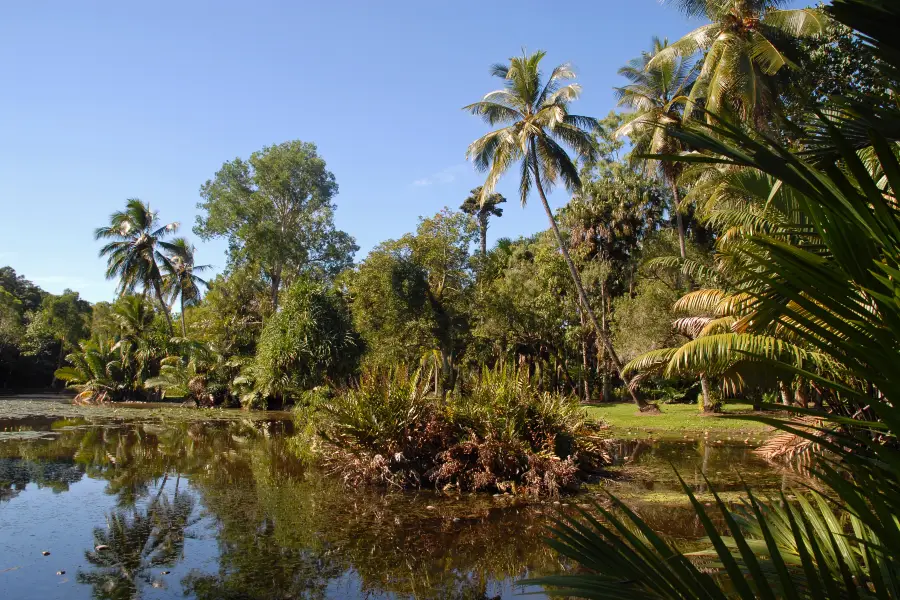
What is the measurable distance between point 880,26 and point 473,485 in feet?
29.4

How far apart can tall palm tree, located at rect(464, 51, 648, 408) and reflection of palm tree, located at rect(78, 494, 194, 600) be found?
1534cm

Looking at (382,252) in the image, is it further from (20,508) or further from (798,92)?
(20,508)

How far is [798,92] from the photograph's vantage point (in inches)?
702

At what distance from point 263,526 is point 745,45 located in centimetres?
1805

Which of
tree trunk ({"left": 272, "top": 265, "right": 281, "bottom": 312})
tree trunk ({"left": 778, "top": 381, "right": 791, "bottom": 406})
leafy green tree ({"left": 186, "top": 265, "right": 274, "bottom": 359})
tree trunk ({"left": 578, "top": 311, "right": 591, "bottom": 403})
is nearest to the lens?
tree trunk ({"left": 778, "top": 381, "right": 791, "bottom": 406})

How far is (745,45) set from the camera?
58.2ft

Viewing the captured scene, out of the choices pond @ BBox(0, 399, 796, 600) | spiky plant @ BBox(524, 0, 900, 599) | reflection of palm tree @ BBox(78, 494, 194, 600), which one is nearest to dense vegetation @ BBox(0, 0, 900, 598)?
spiky plant @ BBox(524, 0, 900, 599)

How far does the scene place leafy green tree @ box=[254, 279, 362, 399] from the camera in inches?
843

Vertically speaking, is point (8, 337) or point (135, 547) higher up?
point (8, 337)

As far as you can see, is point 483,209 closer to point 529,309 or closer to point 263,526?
point 529,309

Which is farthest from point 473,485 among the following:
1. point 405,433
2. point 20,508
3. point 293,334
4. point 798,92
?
point 798,92

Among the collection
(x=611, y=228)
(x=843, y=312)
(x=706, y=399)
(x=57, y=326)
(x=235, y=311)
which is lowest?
(x=843, y=312)

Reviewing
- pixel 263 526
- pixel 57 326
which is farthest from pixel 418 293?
pixel 57 326

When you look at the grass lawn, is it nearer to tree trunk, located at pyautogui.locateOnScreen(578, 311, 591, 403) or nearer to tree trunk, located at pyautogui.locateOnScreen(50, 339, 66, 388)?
tree trunk, located at pyautogui.locateOnScreen(578, 311, 591, 403)
